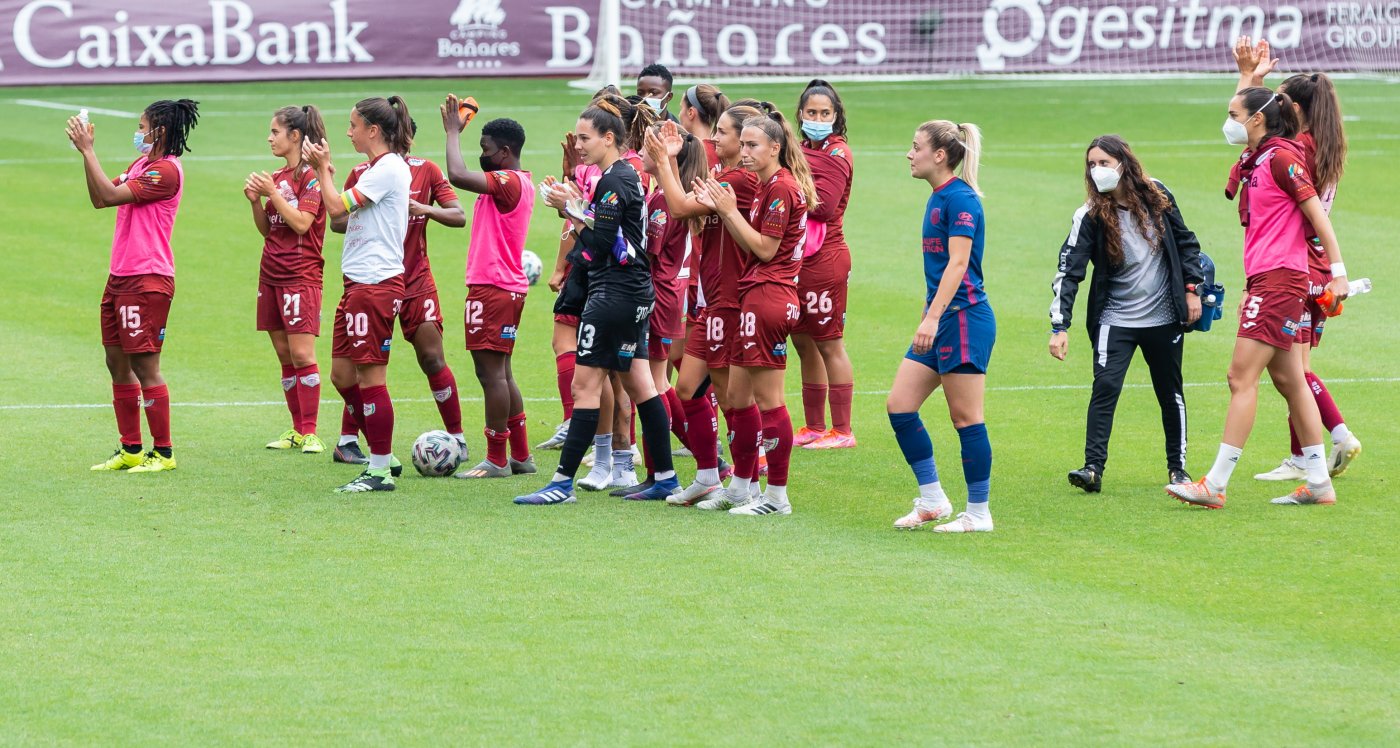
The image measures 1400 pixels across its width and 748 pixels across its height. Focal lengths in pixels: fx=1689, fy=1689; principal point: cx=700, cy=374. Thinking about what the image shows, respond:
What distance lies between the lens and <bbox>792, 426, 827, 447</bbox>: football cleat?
10.4m

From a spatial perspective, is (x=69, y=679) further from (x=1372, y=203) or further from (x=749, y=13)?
(x=749, y=13)

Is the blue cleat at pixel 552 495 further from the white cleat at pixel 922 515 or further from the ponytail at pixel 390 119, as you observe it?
the ponytail at pixel 390 119

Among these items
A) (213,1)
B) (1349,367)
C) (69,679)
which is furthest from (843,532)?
(213,1)

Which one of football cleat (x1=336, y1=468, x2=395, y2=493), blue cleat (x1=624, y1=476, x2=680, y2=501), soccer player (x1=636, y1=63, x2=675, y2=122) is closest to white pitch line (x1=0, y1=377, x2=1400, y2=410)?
soccer player (x1=636, y1=63, x2=675, y2=122)

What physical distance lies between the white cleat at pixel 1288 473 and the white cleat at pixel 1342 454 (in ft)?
0.51

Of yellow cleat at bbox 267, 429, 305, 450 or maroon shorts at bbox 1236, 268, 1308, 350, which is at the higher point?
maroon shorts at bbox 1236, 268, 1308, 350

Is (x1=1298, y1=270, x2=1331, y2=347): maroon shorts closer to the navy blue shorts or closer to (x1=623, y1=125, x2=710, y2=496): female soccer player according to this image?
the navy blue shorts

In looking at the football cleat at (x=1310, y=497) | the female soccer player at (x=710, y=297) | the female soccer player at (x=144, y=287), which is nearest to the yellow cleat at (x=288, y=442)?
the female soccer player at (x=144, y=287)

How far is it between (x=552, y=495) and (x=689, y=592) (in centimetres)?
193

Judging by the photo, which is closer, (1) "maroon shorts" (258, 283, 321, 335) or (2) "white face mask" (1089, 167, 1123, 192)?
(2) "white face mask" (1089, 167, 1123, 192)

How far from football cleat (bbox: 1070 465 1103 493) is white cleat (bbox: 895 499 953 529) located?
1021 millimetres

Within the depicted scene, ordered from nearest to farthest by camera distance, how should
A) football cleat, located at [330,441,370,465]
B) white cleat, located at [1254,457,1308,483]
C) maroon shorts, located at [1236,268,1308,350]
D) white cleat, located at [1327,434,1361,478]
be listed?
maroon shorts, located at [1236,268,1308,350] < white cleat, located at [1327,434,1361,478] < white cleat, located at [1254,457,1308,483] < football cleat, located at [330,441,370,465]

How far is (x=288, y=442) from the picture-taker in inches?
407

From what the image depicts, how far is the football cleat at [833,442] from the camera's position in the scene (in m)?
10.3
